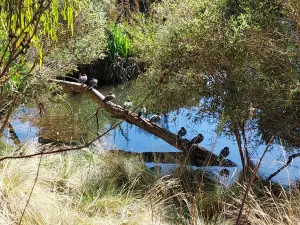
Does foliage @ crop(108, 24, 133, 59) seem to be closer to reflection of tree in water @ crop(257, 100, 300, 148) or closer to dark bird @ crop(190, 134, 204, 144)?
dark bird @ crop(190, 134, 204, 144)

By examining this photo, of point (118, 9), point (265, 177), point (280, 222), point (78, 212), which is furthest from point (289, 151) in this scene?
point (118, 9)

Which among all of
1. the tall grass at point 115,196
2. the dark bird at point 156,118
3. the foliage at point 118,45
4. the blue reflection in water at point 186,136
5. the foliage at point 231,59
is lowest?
the tall grass at point 115,196

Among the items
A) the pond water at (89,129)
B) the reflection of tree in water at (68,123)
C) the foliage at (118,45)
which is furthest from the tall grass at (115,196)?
the foliage at (118,45)

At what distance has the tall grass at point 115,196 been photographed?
9.57ft

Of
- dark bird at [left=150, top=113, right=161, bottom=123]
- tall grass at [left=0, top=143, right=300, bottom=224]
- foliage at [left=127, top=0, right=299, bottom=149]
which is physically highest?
foliage at [left=127, top=0, right=299, bottom=149]

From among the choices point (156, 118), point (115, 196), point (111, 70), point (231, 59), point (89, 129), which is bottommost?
point (115, 196)

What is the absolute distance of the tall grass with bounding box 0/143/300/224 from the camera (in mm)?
2916

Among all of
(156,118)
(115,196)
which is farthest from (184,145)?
(115,196)

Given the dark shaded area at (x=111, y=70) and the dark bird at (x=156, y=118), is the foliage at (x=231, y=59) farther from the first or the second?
the dark shaded area at (x=111, y=70)

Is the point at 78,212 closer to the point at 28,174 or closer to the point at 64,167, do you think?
the point at 28,174

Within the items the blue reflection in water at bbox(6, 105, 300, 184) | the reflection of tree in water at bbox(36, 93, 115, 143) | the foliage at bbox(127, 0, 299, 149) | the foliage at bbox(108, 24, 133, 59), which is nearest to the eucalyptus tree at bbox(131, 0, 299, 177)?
the foliage at bbox(127, 0, 299, 149)

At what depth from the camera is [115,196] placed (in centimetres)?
369

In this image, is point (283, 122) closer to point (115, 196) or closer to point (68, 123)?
point (115, 196)

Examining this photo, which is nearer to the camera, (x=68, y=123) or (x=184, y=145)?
(x=184, y=145)
